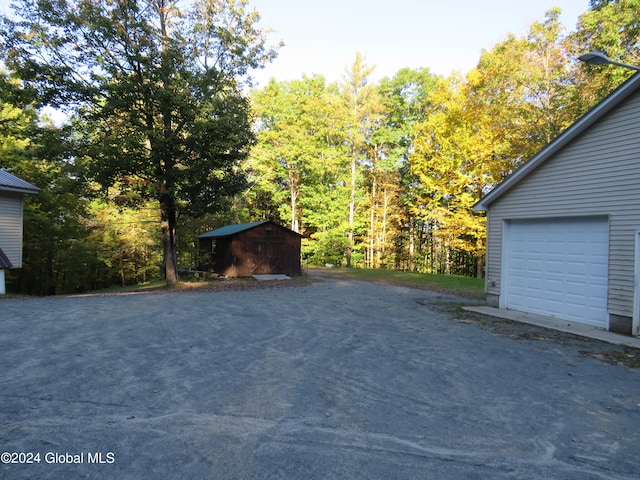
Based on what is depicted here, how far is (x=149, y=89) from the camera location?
542 inches

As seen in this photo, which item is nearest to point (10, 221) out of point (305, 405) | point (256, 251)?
point (256, 251)

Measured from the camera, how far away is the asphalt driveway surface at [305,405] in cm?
260

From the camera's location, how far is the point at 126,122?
49.1 feet

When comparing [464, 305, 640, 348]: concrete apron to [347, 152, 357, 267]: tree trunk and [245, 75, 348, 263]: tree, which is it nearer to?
[347, 152, 357, 267]: tree trunk

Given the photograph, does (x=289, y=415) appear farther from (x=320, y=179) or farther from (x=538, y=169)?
(x=320, y=179)

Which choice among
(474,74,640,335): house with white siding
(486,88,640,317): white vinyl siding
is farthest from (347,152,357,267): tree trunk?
(486,88,640,317): white vinyl siding

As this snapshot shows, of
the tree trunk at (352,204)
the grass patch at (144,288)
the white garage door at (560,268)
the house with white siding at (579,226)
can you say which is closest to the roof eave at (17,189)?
the grass patch at (144,288)

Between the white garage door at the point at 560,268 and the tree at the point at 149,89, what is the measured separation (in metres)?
11.3

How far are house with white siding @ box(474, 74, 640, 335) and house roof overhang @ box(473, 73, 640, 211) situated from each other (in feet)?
0.07

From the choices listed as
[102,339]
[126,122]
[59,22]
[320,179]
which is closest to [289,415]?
[102,339]

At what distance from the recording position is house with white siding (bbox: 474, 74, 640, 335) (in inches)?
279

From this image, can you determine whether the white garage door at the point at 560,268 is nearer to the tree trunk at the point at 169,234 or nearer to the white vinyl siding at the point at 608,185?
the white vinyl siding at the point at 608,185

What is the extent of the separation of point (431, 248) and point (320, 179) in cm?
1128

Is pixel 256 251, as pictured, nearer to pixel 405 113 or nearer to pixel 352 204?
pixel 352 204
